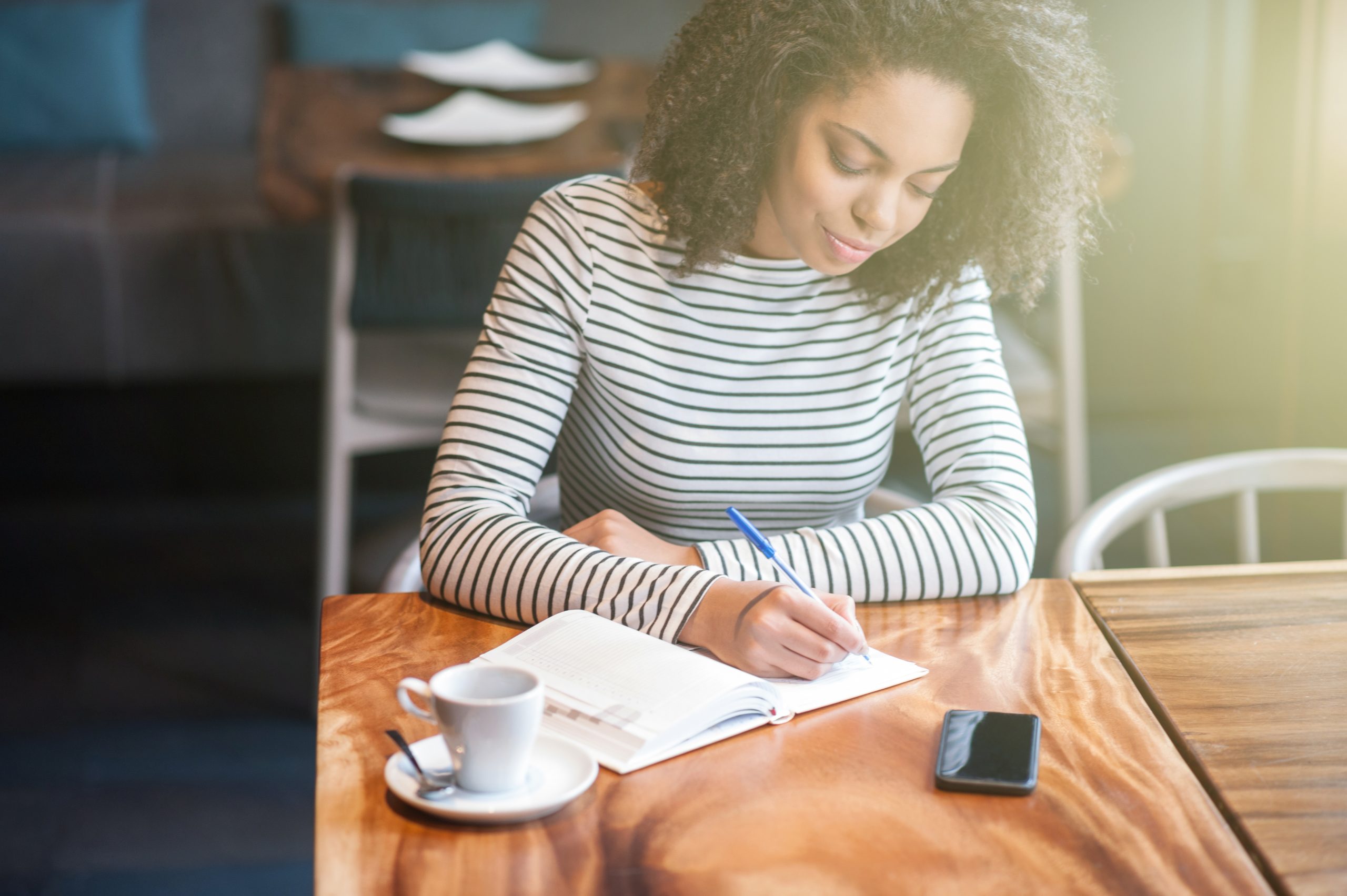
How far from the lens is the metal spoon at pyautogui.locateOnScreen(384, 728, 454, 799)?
71 cm

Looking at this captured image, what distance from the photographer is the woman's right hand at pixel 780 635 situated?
89 centimetres

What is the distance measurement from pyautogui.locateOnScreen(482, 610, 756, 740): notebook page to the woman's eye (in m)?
0.43

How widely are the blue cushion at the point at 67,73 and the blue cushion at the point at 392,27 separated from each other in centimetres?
45

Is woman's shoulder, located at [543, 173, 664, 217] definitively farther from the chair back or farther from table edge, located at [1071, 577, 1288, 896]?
the chair back

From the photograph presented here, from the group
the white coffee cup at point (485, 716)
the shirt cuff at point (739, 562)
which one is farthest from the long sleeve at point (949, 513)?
the white coffee cup at point (485, 716)

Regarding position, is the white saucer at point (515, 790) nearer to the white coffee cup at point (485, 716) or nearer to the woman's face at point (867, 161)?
the white coffee cup at point (485, 716)

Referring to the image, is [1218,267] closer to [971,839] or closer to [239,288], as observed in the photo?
[239,288]

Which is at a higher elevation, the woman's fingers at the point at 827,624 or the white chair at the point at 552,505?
the woman's fingers at the point at 827,624

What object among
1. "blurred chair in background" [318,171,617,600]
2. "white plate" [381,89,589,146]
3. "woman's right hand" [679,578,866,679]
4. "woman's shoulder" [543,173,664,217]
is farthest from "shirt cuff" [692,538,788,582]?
"white plate" [381,89,589,146]

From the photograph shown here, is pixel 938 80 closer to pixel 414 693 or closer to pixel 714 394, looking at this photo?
pixel 714 394

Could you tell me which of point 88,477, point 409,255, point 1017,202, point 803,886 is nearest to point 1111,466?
point 409,255

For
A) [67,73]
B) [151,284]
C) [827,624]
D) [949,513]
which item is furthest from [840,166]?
[67,73]

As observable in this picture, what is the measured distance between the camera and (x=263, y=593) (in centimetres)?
256

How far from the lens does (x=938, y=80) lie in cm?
107
